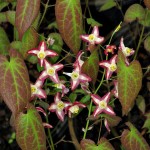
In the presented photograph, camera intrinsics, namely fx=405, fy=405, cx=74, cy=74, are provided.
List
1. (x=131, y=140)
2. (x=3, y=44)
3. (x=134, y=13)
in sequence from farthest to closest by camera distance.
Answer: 1. (x=134, y=13)
2. (x=3, y=44)
3. (x=131, y=140)

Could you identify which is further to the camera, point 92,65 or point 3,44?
point 3,44

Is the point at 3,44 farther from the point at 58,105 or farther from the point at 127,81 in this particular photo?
the point at 127,81

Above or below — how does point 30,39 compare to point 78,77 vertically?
above

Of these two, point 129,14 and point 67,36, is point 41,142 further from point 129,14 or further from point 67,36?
point 129,14

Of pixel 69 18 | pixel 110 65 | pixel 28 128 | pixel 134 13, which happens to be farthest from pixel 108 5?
pixel 28 128

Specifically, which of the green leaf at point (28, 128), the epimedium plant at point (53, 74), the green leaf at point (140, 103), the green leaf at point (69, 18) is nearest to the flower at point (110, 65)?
the epimedium plant at point (53, 74)

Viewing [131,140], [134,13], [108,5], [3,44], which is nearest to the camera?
[131,140]

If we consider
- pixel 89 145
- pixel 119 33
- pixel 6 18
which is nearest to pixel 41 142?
pixel 89 145
